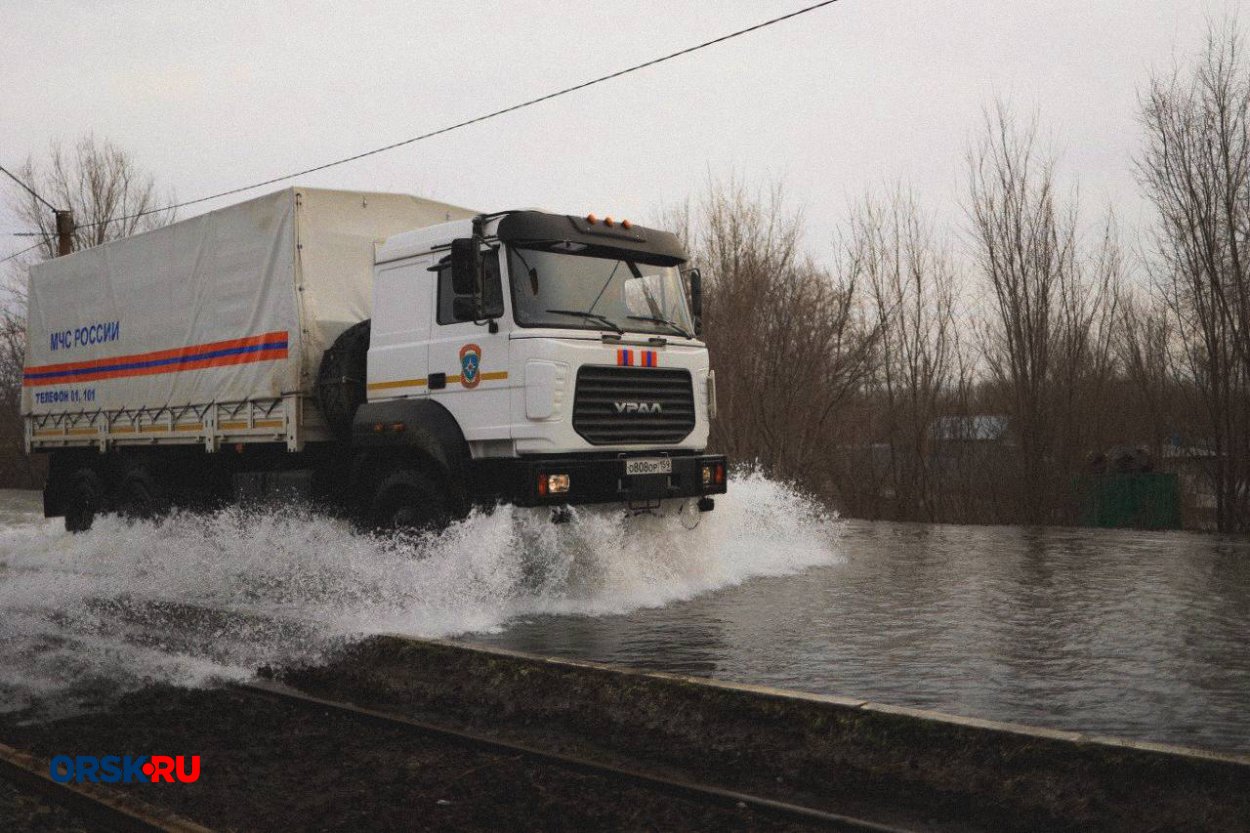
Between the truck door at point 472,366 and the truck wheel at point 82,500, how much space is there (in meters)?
6.66

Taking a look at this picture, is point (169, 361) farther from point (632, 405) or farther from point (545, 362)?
point (632, 405)

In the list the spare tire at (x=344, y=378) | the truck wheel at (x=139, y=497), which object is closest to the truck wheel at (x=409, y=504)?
the spare tire at (x=344, y=378)

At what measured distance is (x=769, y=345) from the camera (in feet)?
73.6

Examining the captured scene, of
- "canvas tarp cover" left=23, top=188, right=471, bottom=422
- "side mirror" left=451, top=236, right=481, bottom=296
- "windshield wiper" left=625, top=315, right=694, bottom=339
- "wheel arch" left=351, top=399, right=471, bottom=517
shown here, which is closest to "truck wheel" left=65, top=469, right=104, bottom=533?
"canvas tarp cover" left=23, top=188, right=471, bottom=422

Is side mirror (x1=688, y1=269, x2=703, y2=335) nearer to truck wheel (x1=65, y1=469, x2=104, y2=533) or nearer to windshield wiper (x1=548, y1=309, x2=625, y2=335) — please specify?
windshield wiper (x1=548, y1=309, x2=625, y2=335)

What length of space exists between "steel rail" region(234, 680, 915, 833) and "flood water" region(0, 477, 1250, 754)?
104 centimetres

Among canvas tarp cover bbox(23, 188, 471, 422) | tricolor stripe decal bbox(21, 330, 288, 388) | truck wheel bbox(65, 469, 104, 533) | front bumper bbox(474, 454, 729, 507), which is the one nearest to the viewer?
front bumper bbox(474, 454, 729, 507)

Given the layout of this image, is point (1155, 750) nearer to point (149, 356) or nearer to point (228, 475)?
point (228, 475)

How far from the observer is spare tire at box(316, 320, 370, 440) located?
34.1ft

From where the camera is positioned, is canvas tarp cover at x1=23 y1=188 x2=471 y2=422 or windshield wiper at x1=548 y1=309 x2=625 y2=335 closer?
windshield wiper at x1=548 y1=309 x2=625 y2=335

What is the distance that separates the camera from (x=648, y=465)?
9523mm

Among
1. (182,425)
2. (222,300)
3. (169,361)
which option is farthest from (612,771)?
(169,361)

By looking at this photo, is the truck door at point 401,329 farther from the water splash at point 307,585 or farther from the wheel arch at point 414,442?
the water splash at point 307,585

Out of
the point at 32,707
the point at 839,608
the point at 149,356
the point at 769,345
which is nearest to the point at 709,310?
the point at 769,345
